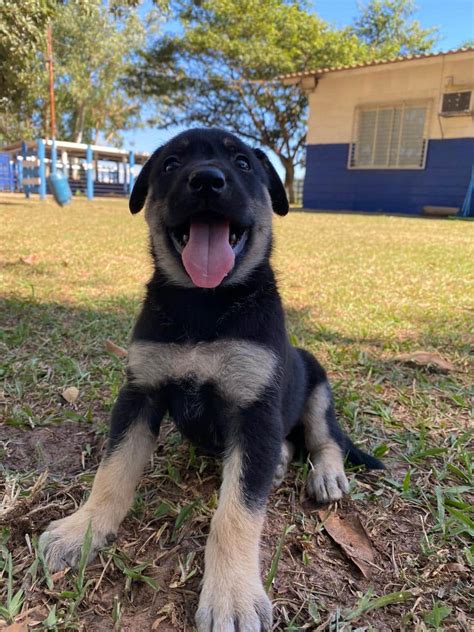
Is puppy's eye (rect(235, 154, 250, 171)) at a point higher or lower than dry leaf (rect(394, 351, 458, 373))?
higher

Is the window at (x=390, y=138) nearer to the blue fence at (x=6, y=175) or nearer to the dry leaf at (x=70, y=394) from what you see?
the dry leaf at (x=70, y=394)

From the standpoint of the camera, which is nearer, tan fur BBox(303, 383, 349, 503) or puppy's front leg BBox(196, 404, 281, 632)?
puppy's front leg BBox(196, 404, 281, 632)

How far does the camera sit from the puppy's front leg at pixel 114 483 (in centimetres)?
175

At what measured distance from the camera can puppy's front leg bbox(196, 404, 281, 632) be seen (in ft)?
5.05

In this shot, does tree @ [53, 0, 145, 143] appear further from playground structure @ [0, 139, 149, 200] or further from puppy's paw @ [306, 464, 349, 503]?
puppy's paw @ [306, 464, 349, 503]

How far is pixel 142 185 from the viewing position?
2.67m

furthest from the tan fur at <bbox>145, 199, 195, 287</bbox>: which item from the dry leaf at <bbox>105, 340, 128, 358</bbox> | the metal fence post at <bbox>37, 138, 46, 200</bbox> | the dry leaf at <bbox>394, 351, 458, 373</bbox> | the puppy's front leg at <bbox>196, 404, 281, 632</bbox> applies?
the metal fence post at <bbox>37, 138, 46, 200</bbox>

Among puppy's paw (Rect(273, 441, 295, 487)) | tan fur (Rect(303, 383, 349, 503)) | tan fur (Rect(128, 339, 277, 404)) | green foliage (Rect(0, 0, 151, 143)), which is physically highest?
green foliage (Rect(0, 0, 151, 143))

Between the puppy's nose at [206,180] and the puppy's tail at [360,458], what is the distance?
4.18 ft

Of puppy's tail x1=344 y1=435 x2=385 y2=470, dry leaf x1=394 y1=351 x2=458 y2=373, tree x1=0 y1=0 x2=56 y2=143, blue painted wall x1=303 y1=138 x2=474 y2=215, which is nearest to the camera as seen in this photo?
puppy's tail x1=344 y1=435 x2=385 y2=470

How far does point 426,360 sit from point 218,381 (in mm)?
2026

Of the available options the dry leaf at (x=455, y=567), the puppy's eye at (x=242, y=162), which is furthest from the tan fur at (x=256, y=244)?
the dry leaf at (x=455, y=567)

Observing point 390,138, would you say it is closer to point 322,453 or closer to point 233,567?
point 322,453

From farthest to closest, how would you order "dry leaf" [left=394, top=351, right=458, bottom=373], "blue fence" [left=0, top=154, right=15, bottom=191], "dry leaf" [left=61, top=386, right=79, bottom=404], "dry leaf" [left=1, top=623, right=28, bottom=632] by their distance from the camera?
1. "blue fence" [left=0, top=154, right=15, bottom=191]
2. "dry leaf" [left=394, top=351, right=458, bottom=373]
3. "dry leaf" [left=61, top=386, right=79, bottom=404]
4. "dry leaf" [left=1, top=623, right=28, bottom=632]
